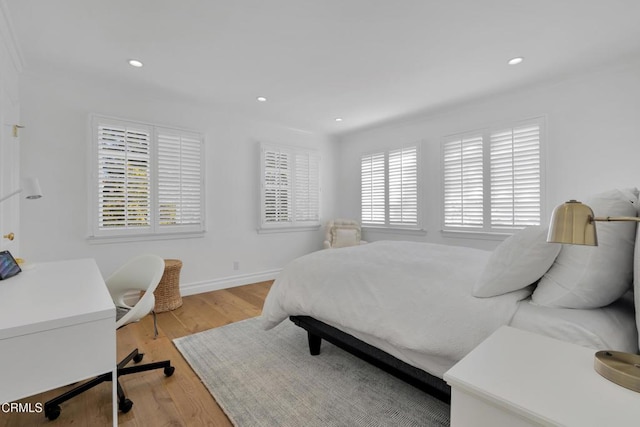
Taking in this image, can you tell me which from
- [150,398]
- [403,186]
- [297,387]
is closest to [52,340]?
[150,398]

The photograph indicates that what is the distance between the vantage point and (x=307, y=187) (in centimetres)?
507

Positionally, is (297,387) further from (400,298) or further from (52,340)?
(52,340)

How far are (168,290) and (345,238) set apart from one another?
273cm

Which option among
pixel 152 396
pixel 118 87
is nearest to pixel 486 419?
pixel 152 396

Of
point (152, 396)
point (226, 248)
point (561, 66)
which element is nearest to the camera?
point (152, 396)

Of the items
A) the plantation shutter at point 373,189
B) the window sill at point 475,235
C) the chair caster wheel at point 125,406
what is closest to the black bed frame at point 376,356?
the chair caster wheel at point 125,406

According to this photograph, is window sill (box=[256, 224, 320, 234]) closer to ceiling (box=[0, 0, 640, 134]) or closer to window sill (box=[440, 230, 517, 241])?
ceiling (box=[0, 0, 640, 134])

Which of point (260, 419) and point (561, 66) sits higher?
point (561, 66)

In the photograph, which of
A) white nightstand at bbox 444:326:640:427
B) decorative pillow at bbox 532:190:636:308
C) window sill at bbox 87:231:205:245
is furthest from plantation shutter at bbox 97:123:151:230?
decorative pillow at bbox 532:190:636:308

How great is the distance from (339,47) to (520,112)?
7.71 feet

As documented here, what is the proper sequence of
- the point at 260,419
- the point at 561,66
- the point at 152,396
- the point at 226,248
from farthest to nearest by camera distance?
the point at 226,248 → the point at 561,66 → the point at 152,396 → the point at 260,419

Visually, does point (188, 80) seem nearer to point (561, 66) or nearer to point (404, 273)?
point (404, 273)

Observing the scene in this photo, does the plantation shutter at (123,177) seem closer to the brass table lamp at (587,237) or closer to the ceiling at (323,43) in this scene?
the ceiling at (323,43)

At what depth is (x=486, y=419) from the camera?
0.76 metres
